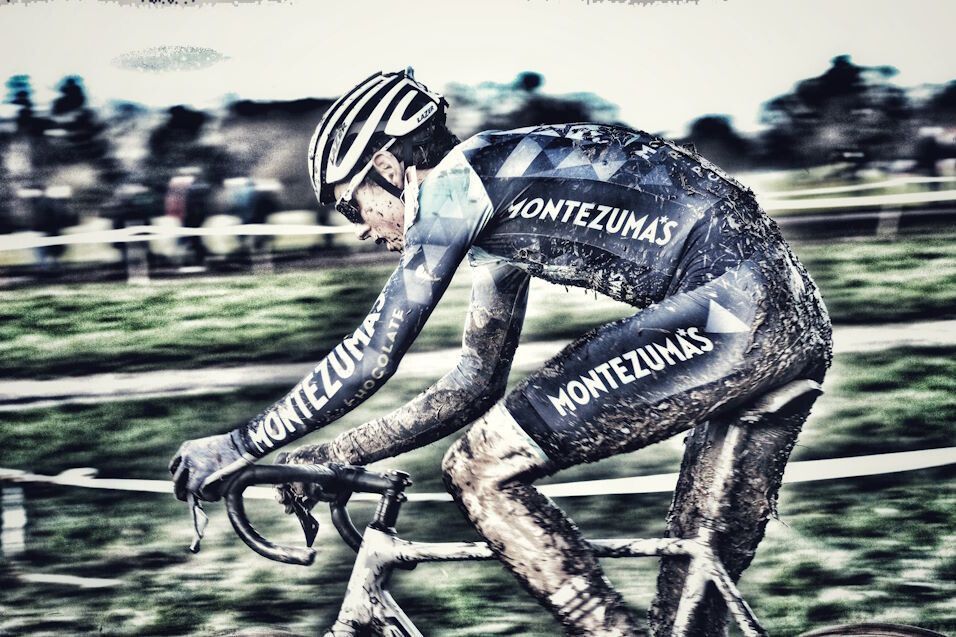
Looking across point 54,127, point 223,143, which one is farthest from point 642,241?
point 54,127

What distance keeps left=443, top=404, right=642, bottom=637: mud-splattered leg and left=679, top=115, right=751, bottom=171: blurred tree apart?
4.50 feet

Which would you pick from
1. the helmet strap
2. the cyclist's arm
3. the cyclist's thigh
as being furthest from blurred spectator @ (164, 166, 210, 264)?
the cyclist's thigh

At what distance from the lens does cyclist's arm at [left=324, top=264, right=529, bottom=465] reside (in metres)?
3.00

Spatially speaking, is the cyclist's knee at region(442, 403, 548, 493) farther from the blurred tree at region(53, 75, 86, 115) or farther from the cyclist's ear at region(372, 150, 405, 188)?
the blurred tree at region(53, 75, 86, 115)

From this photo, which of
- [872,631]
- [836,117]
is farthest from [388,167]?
[872,631]

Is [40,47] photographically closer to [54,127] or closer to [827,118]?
[54,127]

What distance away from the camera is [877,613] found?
349 centimetres

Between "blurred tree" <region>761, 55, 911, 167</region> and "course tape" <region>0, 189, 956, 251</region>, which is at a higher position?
"blurred tree" <region>761, 55, 911, 167</region>

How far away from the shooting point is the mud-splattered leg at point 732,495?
2740 mm

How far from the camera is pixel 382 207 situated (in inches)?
114

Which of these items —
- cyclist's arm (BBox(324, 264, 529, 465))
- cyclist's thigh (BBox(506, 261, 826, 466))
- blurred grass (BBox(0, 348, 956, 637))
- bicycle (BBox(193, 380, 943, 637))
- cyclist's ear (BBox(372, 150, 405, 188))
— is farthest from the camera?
blurred grass (BBox(0, 348, 956, 637))

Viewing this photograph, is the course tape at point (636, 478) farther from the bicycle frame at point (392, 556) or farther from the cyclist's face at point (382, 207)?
the cyclist's face at point (382, 207)

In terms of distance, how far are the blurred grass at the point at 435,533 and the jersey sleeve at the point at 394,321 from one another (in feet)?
2.87

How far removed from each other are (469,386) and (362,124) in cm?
81
